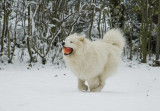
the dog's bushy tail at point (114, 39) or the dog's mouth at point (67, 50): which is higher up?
the dog's bushy tail at point (114, 39)

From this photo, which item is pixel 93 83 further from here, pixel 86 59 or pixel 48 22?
pixel 48 22

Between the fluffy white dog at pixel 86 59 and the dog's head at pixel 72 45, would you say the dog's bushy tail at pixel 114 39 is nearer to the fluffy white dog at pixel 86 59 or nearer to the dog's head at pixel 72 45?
the fluffy white dog at pixel 86 59

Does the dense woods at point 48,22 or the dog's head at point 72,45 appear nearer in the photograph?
the dog's head at point 72,45

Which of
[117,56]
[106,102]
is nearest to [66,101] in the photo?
[106,102]

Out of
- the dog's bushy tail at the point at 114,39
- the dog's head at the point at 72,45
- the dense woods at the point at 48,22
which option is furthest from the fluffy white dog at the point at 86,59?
the dense woods at the point at 48,22

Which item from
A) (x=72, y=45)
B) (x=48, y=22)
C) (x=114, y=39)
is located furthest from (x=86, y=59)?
(x=48, y=22)

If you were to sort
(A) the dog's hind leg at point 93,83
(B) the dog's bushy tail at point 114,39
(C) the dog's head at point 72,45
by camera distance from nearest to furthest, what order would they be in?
(C) the dog's head at point 72,45
(A) the dog's hind leg at point 93,83
(B) the dog's bushy tail at point 114,39

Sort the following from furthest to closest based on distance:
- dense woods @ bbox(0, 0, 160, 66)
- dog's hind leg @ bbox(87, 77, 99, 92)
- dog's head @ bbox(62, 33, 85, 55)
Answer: dense woods @ bbox(0, 0, 160, 66) < dog's hind leg @ bbox(87, 77, 99, 92) < dog's head @ bbox(62, 33, 85, 55)

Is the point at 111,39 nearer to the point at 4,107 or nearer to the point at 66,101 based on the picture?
the point at 66,101

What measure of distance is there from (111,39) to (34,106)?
127 inches

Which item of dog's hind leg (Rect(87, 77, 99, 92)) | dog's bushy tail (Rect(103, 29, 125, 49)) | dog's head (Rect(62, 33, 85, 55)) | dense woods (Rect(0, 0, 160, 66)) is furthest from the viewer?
dense woods (Rect(0, 0, 160, 66))

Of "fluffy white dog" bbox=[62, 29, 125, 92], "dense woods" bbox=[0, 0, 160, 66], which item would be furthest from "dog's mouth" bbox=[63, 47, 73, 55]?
"dense woods" bbox=[0, 0, 160, 66]

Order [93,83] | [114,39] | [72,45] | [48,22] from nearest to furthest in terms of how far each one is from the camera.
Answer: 1. [72,45]
2. [93,83]
3. [114,39]
4. [48,22]

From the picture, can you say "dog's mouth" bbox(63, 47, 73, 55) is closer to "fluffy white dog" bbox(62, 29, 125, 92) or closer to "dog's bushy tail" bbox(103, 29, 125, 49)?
"fluffy white dog" bbox(62, 29, 125, 92)
